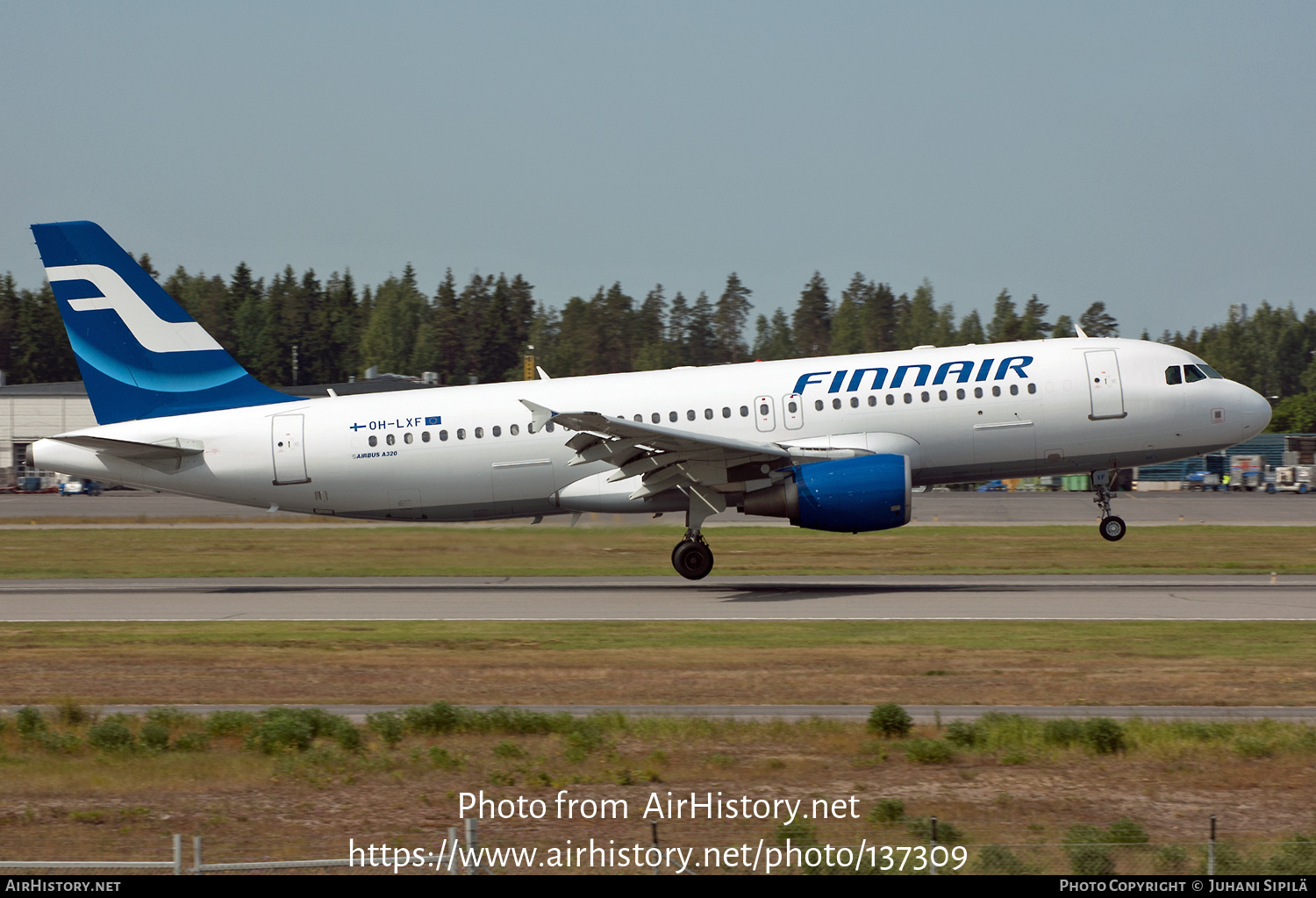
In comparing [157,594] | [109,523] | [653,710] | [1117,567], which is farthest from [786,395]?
[109,523]

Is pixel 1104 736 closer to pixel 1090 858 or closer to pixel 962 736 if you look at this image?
pixel 962 736

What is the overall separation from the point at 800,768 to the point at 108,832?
6902mm

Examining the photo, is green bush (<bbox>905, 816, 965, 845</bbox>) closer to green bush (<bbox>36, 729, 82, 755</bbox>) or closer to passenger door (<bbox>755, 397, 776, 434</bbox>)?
green bush (<bbox>36, 729, 82, 755</bbox>)

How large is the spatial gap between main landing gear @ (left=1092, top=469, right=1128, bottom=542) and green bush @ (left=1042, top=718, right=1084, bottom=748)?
15574 millimetres

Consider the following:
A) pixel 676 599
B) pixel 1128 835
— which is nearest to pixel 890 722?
pixel 1128 835

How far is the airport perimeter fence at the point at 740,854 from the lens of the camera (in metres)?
9.50

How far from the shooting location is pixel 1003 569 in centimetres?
3347

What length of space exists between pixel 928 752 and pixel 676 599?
46.1 ft

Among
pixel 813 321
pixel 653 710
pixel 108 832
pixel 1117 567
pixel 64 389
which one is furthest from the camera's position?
pixel 813 321

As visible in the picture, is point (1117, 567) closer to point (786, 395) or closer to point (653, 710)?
point (786, 395)

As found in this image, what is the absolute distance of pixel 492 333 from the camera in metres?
176

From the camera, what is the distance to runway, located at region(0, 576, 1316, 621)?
81.6 ft

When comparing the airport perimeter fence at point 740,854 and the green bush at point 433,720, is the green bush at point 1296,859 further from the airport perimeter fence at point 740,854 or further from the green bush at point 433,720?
the green bush at point 433,720

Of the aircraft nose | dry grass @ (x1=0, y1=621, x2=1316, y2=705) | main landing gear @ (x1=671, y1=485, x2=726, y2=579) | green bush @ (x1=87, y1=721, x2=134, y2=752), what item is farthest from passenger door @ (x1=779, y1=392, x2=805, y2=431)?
green bush @ (x1=87, y1=721, x2=134, y2=752)
